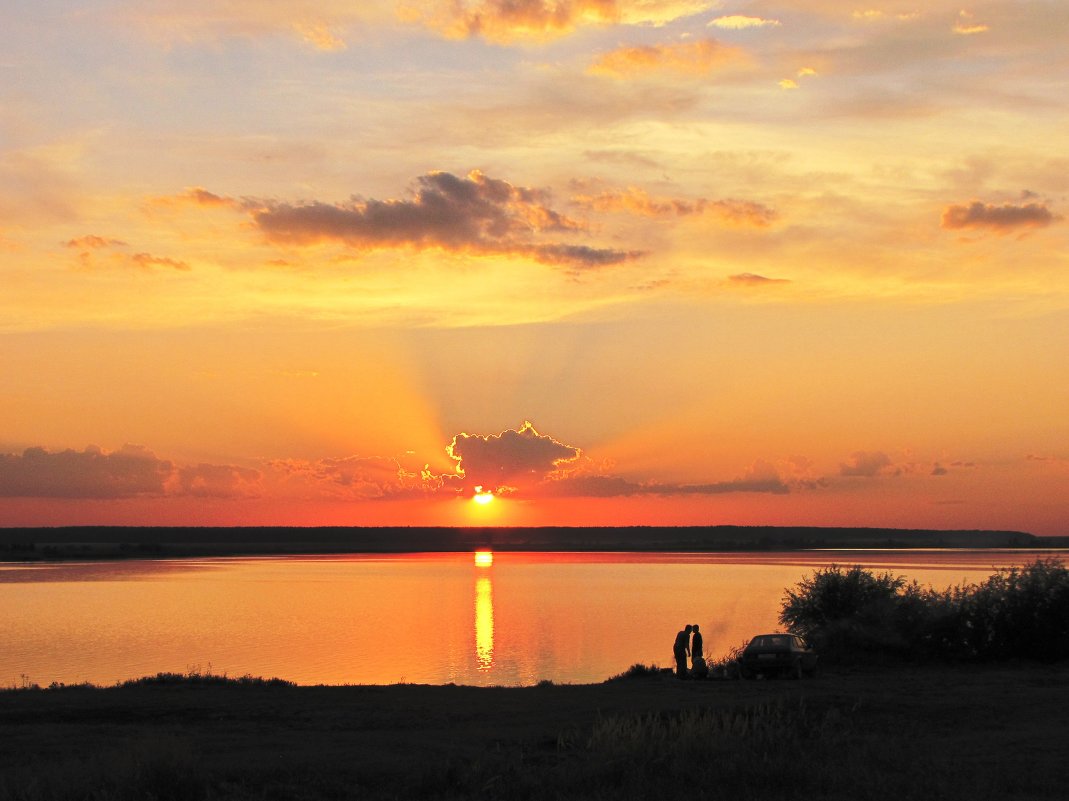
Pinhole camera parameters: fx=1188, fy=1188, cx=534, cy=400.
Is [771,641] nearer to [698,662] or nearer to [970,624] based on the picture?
[698,662]

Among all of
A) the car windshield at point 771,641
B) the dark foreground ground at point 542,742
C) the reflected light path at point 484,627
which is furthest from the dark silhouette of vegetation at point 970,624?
the reflected light path at point 484,627

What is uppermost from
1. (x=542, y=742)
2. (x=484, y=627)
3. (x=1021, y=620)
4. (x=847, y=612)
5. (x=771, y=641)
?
(x=847, y=612)

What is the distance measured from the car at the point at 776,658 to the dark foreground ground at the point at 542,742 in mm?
3704

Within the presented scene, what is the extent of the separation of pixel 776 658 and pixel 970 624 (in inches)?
377

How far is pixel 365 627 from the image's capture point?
69.1 metres

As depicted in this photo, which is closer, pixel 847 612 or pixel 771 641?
pixel 771 641

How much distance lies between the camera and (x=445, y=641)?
201ft

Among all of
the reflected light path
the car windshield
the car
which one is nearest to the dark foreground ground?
the car

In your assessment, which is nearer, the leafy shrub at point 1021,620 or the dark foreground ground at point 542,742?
the dark foreground ground at point 542,742

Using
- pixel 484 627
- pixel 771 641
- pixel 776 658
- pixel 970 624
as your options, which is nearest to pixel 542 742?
pixel 776 658

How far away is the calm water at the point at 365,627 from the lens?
48.7 meters

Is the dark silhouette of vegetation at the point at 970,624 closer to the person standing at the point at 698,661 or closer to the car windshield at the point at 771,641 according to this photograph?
the car windshield at the point at 771,641

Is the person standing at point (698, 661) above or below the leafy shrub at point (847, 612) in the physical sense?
below

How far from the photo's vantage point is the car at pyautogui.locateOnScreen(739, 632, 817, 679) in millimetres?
37500
